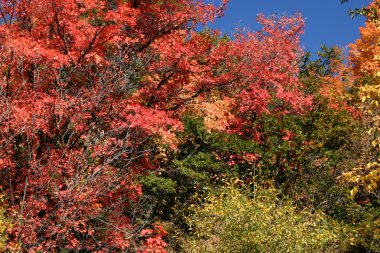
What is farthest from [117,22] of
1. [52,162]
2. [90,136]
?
[52,162]

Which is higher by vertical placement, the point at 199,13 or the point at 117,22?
the point at 199,13

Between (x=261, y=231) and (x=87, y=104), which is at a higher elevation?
(x=87, y=104)

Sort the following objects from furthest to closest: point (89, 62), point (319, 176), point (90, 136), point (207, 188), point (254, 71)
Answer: point (254, 71) → point (319, 176) → point (207, 188) → point (89, 62) → point (90, 136)

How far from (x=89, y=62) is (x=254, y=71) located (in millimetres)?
10036

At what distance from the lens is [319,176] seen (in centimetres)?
1560

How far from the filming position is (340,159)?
53.2 ft

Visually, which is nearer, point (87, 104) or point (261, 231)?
point (261, 231)

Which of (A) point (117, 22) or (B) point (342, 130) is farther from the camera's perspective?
(B) point (342, 130)

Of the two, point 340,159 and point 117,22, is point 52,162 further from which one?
point 340,159

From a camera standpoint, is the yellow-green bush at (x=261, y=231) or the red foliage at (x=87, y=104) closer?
the yellow-green bush at (x=261, y=231)

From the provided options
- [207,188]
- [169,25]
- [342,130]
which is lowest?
[207,188]

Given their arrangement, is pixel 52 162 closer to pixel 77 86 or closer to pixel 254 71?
pixel 77 86

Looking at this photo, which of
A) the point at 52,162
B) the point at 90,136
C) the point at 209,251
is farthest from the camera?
the point at 90,136

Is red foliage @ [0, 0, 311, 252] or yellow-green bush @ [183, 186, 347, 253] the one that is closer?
yellow-green bush @ [183, 186, 347, 253]
